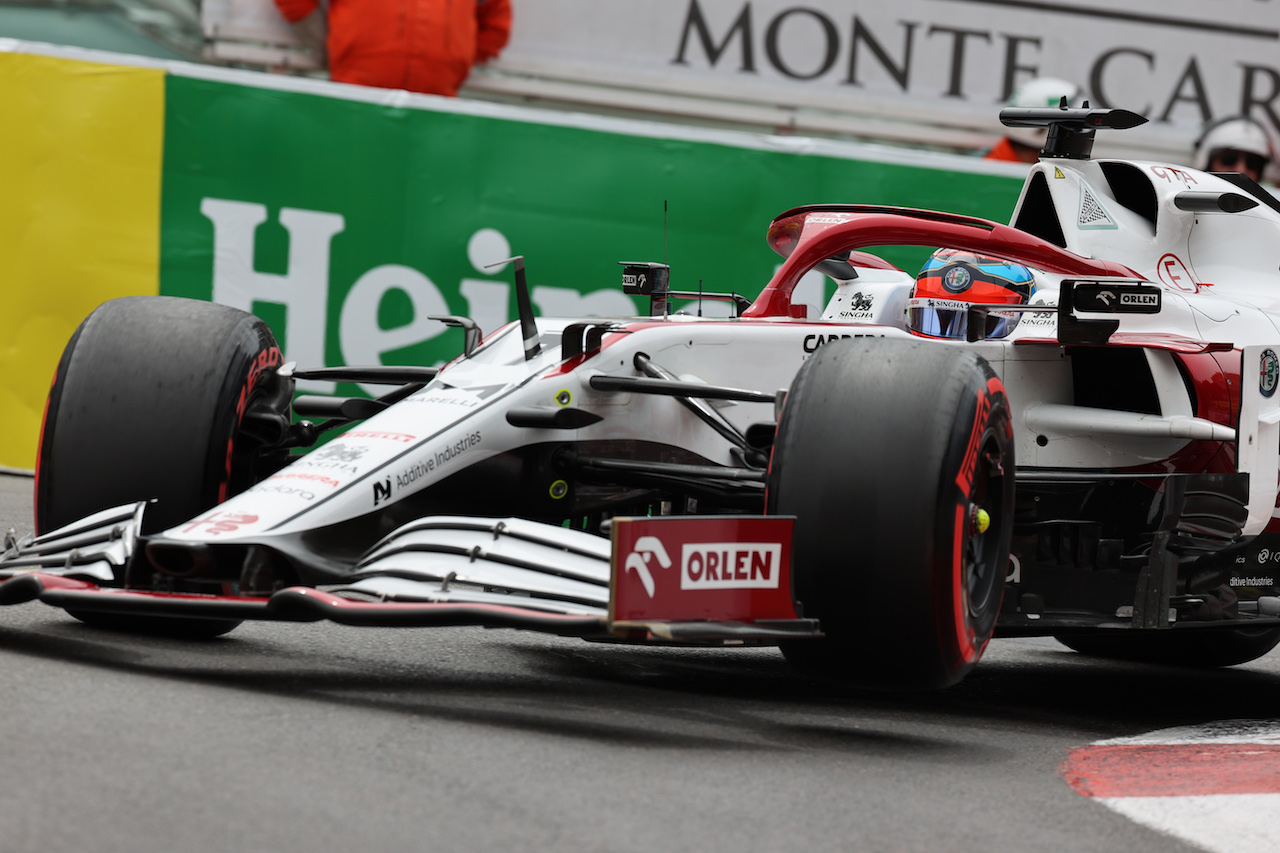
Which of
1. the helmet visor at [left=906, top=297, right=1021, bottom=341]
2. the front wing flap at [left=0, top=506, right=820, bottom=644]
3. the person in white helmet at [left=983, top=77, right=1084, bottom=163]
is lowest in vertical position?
the front wing flap at [left=0, top=506, right=820, bottom=644]

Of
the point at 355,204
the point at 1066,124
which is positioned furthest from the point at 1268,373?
the point at 355,204

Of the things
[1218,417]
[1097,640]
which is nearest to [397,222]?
[1097,640]

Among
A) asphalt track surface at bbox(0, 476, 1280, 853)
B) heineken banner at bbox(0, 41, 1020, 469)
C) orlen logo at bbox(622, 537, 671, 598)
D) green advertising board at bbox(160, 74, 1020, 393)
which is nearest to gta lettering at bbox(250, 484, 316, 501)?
asphalt track surface at bbox(0, 476, 1280, 853)

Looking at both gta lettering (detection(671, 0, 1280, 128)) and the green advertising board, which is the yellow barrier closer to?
the green advertising board

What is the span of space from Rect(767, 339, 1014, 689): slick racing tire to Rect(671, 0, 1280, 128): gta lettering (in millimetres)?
8644

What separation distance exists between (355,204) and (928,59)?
18.3 ft

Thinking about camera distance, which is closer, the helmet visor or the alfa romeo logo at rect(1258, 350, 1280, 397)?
the alfa romeo logo at rect(1258, 350, 1280, 397)

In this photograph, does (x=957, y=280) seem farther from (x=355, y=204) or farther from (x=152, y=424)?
(x=355, y=204)

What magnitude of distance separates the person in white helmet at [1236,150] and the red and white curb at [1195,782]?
7.12 m

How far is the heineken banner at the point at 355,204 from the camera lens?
30.1 feet

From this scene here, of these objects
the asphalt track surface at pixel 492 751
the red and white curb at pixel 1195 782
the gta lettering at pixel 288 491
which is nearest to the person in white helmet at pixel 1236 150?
the asphalt track surface at pixel 492 751

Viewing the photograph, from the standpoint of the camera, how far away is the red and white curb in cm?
380

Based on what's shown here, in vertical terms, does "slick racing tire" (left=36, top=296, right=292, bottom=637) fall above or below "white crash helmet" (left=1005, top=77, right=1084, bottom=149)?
below

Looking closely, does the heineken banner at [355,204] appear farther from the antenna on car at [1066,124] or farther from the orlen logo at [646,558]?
the orlen logo at [646,558]
